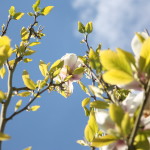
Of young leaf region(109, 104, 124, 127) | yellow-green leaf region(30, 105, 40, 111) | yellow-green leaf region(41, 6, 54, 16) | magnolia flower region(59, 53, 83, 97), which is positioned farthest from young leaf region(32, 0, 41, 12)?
young leaf region(109, 104, 124, 127)

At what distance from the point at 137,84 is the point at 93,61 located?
248mm

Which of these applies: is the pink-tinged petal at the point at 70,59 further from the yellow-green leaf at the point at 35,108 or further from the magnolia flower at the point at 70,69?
the yellow-green leaf at the point at 35,108

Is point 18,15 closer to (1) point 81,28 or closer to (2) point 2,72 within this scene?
(1) point 81,28

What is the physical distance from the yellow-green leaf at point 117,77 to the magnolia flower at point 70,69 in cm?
70

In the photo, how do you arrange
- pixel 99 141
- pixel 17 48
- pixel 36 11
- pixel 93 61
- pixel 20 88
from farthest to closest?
pixel 36 11 < pixel 17 48 < pixel 20 88 < pixel 93 61 < pixel 99 141

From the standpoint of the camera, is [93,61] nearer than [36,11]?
Yes

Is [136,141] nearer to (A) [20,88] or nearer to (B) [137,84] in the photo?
(B) [137,84]

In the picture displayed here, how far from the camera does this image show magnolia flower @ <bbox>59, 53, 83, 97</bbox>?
1.27 meters

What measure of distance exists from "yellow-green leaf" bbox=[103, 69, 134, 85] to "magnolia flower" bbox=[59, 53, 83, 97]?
2.31ft

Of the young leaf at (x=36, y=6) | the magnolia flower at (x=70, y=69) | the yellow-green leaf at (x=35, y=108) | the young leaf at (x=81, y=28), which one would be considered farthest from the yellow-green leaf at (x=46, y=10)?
the yellow-green leaf at (x=35, y=108)

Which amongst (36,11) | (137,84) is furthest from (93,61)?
(36,11)

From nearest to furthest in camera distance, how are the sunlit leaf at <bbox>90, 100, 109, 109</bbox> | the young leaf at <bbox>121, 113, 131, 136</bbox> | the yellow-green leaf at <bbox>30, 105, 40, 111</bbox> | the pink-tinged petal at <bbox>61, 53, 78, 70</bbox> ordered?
the young leaf at <bbox>121, 113, 131, 136</bbox> → the sunlit leaf at <bbox>90, 100, 109, 109</bbox> → the yellow-green leaf at <bbox>30, 105, 40, 111</bbox> → the pink-tinged petal at <bbox>61, 53, 78, 70</bbox>

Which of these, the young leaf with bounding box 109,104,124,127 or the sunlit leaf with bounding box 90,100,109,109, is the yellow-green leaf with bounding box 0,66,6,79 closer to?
the sunlit leaf with bounding box 90,100,109,109

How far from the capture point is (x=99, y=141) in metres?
0.61
